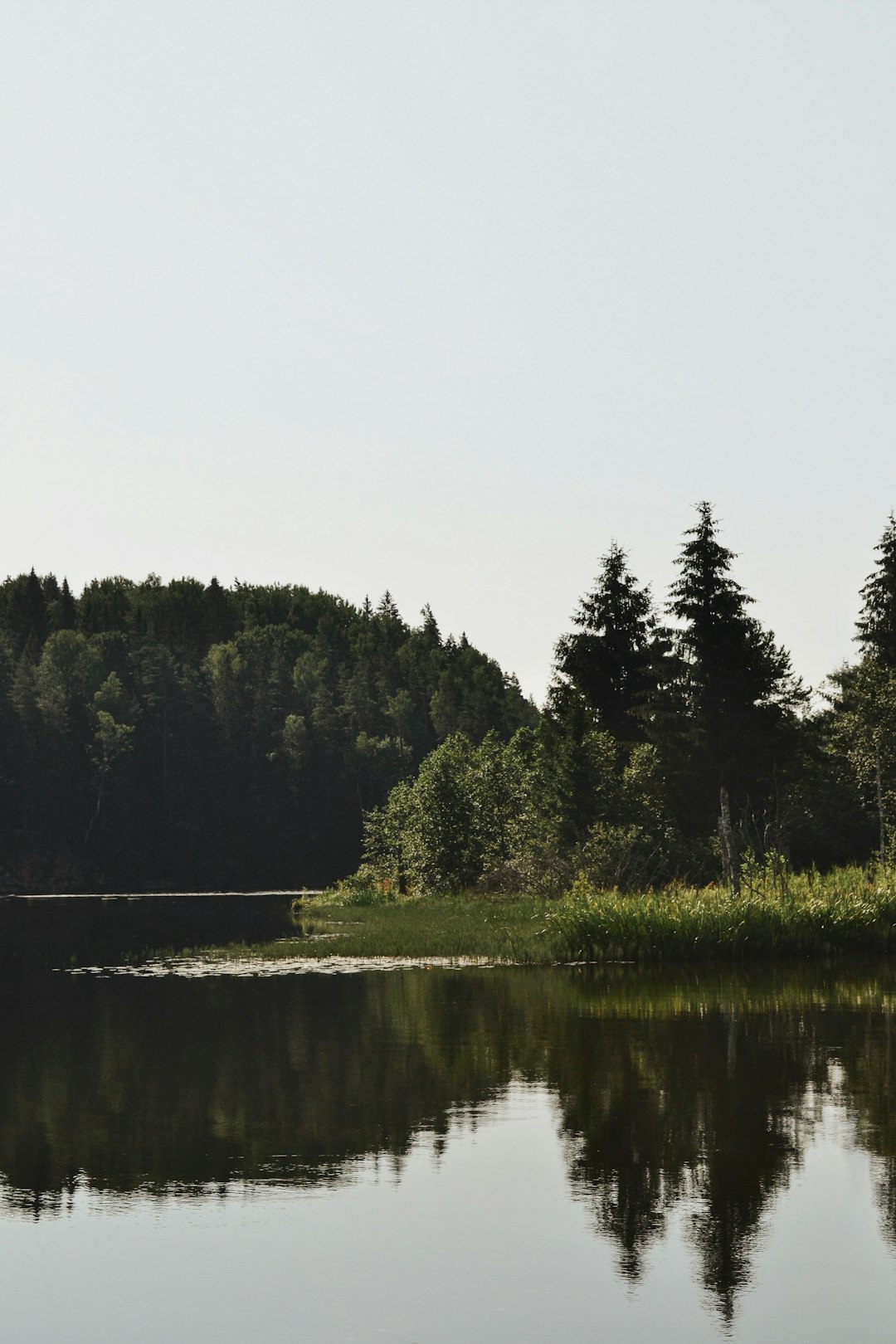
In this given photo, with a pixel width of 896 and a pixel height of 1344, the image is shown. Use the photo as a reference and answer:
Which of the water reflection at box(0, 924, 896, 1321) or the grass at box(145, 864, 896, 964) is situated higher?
the grass at box(145, 864, 896, 964)

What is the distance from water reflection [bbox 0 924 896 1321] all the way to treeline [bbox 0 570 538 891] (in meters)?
113

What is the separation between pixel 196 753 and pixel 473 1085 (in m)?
159

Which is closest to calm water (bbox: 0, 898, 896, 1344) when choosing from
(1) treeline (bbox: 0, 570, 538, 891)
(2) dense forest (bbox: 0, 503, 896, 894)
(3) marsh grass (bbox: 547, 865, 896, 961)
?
(3) marsh grass (bbox: 547, 865, 896, 961)

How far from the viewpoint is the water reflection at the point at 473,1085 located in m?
14.0

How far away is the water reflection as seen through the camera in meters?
14.0

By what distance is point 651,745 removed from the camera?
68.6m

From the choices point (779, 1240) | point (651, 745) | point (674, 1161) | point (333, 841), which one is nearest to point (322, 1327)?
point (779, 1240)

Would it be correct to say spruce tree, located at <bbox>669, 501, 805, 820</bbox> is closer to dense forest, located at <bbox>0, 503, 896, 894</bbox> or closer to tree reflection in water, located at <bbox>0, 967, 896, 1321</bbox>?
dense forest, located at <bbox>0, 503, 896, 894</bbox>

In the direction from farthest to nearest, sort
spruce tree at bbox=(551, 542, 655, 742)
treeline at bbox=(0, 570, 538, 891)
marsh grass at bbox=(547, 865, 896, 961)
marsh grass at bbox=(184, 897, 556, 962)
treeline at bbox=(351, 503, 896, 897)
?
treeline at bbox=(0, 570, 538, 891)
spruce tree at bbox=(551, 542, 655, 742)
treeline at bbox=(351, 503, 896, 897)
marsh grass at bbox=(184, 897, 556, 962)
marsh grass at bbox=(547, 865, 896, 961)

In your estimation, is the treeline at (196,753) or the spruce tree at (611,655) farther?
the treeline at (196,753)

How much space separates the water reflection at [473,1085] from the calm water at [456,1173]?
0.06 m

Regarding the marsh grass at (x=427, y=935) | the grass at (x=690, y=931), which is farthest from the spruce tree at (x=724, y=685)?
the grass at (x=690, y=931)

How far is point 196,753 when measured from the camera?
17500cm

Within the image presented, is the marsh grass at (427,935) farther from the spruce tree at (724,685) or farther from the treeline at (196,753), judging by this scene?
the treeline at (196,753)
